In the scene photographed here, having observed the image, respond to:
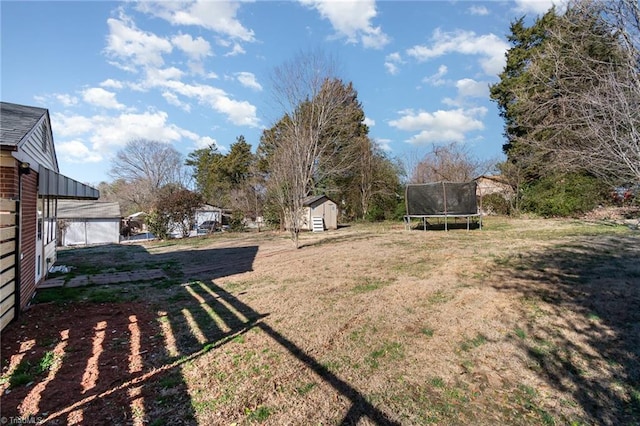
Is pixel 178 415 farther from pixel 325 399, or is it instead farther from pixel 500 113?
pixel 500 113

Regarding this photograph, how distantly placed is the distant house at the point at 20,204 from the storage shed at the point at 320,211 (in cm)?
1328

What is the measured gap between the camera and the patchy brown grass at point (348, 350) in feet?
8.11

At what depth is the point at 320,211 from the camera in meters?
19.6

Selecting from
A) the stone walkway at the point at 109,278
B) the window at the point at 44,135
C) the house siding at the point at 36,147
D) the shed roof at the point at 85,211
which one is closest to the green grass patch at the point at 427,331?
the house siding at the point at 36,147

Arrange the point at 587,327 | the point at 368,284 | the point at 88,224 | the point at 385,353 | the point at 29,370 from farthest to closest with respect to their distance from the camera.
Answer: the point at 88,224 → the point at 368,284 → the point at 587,327 → the point at 385,353 → the point at 29,370

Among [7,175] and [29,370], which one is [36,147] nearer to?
[7,175]

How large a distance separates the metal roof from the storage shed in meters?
13.7

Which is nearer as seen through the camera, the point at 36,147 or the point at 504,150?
the point at 36,147

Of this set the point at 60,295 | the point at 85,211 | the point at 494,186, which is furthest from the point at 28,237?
the point at 494,186

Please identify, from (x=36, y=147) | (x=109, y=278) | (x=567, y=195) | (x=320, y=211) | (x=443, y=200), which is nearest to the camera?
(x=36, y=147)

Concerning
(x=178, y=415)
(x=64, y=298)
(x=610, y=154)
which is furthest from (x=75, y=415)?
(x=610, y=154)

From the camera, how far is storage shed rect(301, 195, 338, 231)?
19114 millimetres

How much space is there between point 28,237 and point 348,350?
5.62 m

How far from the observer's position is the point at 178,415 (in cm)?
238
